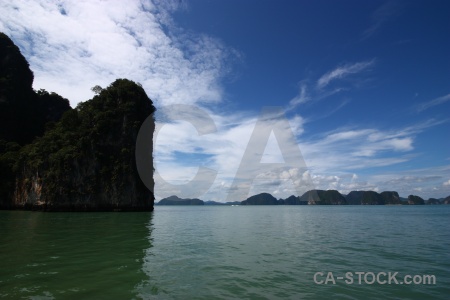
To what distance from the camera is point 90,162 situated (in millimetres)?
60594

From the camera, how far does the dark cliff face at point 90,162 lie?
5753cm

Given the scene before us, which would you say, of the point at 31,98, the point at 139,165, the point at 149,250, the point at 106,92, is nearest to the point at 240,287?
the point at 149,250

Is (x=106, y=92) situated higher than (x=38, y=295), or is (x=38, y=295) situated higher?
(x=106, y=92)

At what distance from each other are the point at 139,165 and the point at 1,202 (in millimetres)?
33821

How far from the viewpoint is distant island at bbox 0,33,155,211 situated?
57688 millimetres

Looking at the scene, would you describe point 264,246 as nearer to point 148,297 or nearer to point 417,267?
point 417,267

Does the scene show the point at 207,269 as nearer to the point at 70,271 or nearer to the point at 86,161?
the point at 70,271

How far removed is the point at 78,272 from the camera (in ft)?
29.7
